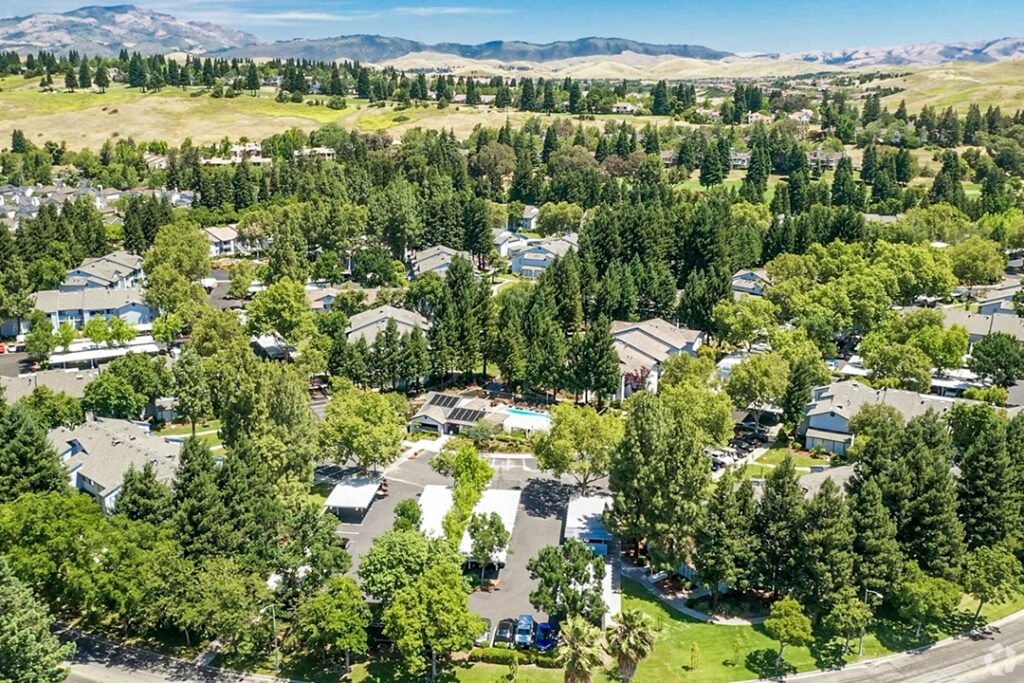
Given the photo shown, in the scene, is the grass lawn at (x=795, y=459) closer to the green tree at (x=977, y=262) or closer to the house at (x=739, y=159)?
the green tree at (x=977, y=262)

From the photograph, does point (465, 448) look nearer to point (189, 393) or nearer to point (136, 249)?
point (189, 393)

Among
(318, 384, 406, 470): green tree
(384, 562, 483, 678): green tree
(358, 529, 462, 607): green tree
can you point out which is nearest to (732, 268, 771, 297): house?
(318, 384, 406, 470): green tree

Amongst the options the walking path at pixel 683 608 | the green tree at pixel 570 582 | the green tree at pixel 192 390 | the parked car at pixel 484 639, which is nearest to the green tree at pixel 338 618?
the parked car at pixel 484 639

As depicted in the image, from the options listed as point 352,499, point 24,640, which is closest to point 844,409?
point 352,499

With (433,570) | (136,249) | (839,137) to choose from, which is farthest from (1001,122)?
(433,570)

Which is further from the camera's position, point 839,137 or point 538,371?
point 839,137
